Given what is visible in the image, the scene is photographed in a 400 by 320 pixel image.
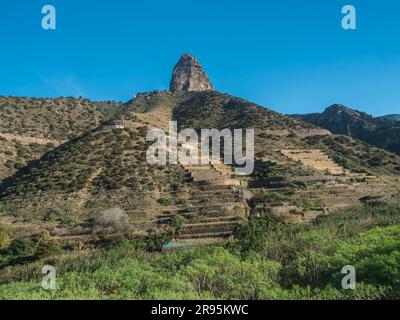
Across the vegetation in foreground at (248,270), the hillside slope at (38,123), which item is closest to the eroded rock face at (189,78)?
the hillside slope at (38,123)

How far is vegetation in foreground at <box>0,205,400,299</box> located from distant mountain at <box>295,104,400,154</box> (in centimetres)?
7071

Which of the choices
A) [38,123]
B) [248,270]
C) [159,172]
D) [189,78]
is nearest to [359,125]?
[189,78]

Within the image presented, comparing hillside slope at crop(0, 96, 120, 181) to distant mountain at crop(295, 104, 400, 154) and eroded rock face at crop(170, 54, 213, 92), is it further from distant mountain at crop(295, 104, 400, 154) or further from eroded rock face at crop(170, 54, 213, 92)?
distant mountain at crop(295, 104, 400, 154)

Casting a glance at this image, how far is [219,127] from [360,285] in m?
72.5

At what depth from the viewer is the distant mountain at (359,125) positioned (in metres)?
101

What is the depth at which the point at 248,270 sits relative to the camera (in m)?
24.0

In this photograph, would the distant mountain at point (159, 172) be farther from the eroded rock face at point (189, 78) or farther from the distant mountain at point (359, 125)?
the eroded rock face at point (189, 78)

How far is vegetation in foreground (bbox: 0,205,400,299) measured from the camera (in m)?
20.4

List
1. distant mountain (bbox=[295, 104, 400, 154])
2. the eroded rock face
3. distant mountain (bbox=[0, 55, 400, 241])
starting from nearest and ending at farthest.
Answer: distant mountain (bbox=[0, 55, 400, 241]) → distant mountain (bbox=[295, 104, 400, 154]) → the eroded rock face

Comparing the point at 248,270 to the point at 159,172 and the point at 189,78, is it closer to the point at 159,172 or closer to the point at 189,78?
the point at 159,172

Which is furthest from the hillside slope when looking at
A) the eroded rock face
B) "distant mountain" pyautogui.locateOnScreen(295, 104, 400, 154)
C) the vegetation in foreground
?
"distant mountain" pyautogui.locateOnScreen(295, 104, 400, 154)

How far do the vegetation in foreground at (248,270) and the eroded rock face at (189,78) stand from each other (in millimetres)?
119441

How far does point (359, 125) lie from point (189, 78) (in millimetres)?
58697
